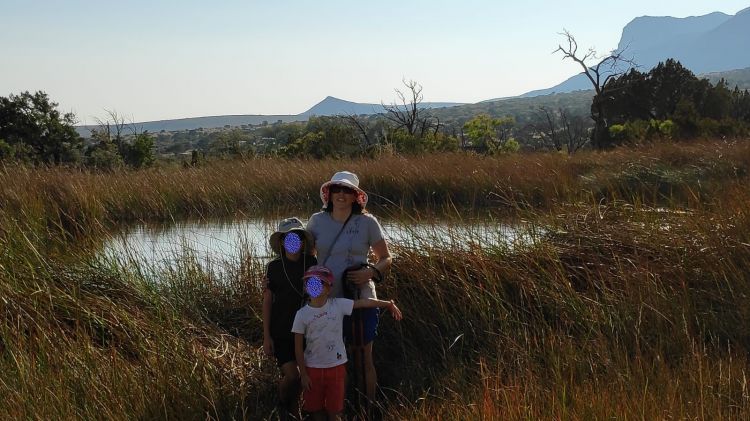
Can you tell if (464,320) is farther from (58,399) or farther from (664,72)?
(664,72)

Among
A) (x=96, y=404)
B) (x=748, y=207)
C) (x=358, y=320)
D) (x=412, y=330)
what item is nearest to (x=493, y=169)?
(x=748, y=207)

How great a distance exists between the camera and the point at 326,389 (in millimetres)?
3422

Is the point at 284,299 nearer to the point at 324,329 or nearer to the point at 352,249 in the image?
the point at 324,329

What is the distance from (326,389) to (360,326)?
1.22 feet

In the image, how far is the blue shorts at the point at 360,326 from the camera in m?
3.62

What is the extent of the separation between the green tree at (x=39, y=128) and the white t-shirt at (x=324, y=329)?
19575mm

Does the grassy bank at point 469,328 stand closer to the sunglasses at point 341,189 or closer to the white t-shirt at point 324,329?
the white t-shirt at point 324,329

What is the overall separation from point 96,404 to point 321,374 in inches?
40.7

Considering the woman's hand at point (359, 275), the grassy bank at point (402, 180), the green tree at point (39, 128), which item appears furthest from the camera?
the green tree at point (39, 128)

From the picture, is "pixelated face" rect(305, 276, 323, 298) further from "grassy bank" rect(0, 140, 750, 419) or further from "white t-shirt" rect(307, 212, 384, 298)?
"grassy bank" rect(0, 140, 750, 419)

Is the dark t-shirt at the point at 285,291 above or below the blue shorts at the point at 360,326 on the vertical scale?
above

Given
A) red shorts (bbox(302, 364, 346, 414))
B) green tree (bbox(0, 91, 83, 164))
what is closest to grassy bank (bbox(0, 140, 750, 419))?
red shorts (bbox(302, 364, 346, 414))

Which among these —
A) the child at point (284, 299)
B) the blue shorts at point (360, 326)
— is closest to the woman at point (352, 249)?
the blue shorts at point (360, 326)

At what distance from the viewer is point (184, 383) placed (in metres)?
3.49
